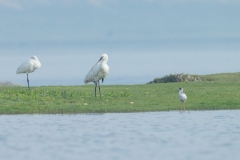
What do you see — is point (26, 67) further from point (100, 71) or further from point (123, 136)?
point (123, 136)

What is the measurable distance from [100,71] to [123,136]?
12660 millimetres

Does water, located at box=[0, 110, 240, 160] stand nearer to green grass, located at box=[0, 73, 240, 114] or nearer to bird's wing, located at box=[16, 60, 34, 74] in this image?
green grass, located at box=[0, 73, 240, 114]

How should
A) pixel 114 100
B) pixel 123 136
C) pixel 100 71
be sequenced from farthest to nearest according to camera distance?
1. pixel 100 71
2. pixel 114 100
3. pixel 123 136

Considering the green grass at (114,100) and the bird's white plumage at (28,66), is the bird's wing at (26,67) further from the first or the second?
the green grass at (114,100)

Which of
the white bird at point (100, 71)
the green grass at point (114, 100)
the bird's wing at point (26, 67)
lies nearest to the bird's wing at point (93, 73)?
the white bird at point (100, 71)

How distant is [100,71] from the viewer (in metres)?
32.2

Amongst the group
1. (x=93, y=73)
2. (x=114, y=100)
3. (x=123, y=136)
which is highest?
(x=93, y=73)

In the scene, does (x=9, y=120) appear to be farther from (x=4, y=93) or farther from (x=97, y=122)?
(x=4, y=93)

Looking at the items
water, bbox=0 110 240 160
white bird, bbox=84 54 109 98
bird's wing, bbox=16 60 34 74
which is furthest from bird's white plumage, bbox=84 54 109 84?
water, bbox=0 110 240 160

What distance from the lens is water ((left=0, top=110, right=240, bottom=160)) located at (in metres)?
16.3

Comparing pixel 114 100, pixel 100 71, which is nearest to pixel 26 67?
pixel 100 71

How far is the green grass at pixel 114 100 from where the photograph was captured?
2722cm

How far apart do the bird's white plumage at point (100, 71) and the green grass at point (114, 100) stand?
0.83 m

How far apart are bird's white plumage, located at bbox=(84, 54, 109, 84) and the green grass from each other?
32.5 inches
